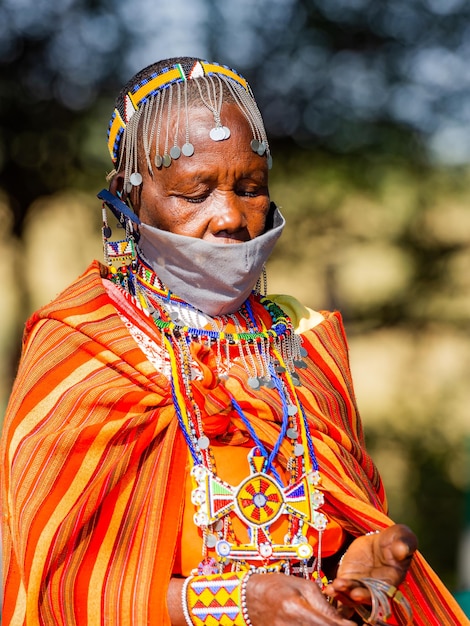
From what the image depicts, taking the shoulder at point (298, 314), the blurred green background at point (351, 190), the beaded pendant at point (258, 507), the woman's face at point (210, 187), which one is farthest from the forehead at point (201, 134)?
the blurred green background at point (351, 190)

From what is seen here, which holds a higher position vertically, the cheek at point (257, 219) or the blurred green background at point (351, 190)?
the blurred green background at point (351, 190)

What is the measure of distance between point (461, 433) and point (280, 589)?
5.08 metres

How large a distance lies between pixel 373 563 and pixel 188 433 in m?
0.55

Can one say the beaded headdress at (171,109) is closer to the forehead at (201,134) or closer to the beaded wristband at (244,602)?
the forehead at (201,134)

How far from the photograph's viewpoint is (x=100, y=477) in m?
2.33

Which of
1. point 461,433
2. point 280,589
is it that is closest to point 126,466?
point 280,589

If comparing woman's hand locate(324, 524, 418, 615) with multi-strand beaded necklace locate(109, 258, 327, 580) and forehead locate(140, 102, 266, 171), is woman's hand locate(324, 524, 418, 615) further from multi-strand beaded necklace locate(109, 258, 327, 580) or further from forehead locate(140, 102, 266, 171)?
forehead locate(140, 102, 266, 171)

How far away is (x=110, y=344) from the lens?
8.23 feet

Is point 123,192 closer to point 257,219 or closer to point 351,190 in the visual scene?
point 257,219

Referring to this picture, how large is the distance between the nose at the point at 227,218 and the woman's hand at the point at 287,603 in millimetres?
897

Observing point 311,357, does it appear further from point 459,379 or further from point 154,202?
point 459,379

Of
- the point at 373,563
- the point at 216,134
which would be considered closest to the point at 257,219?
the point at 216,134

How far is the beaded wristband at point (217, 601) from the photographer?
222 cm

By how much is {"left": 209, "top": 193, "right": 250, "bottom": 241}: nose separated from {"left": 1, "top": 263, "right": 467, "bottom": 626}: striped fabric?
0.33 metres
